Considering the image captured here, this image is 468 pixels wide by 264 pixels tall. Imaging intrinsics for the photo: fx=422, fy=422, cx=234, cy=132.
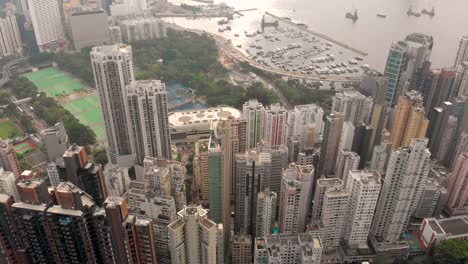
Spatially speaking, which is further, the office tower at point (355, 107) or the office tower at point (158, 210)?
the office tower at point (355, 107)

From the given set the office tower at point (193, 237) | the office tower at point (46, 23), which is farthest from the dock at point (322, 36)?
the office tower at point (193, 237)

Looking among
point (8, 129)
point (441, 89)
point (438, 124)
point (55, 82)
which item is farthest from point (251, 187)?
point (55, 82)

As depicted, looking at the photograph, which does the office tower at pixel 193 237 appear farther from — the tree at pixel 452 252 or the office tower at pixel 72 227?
the tree at pixel 452 252

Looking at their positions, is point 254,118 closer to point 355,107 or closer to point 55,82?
point 355,107

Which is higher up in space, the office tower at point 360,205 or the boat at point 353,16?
the boat at point 353,16

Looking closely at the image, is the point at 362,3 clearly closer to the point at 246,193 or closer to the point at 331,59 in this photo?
the point at 331,59
